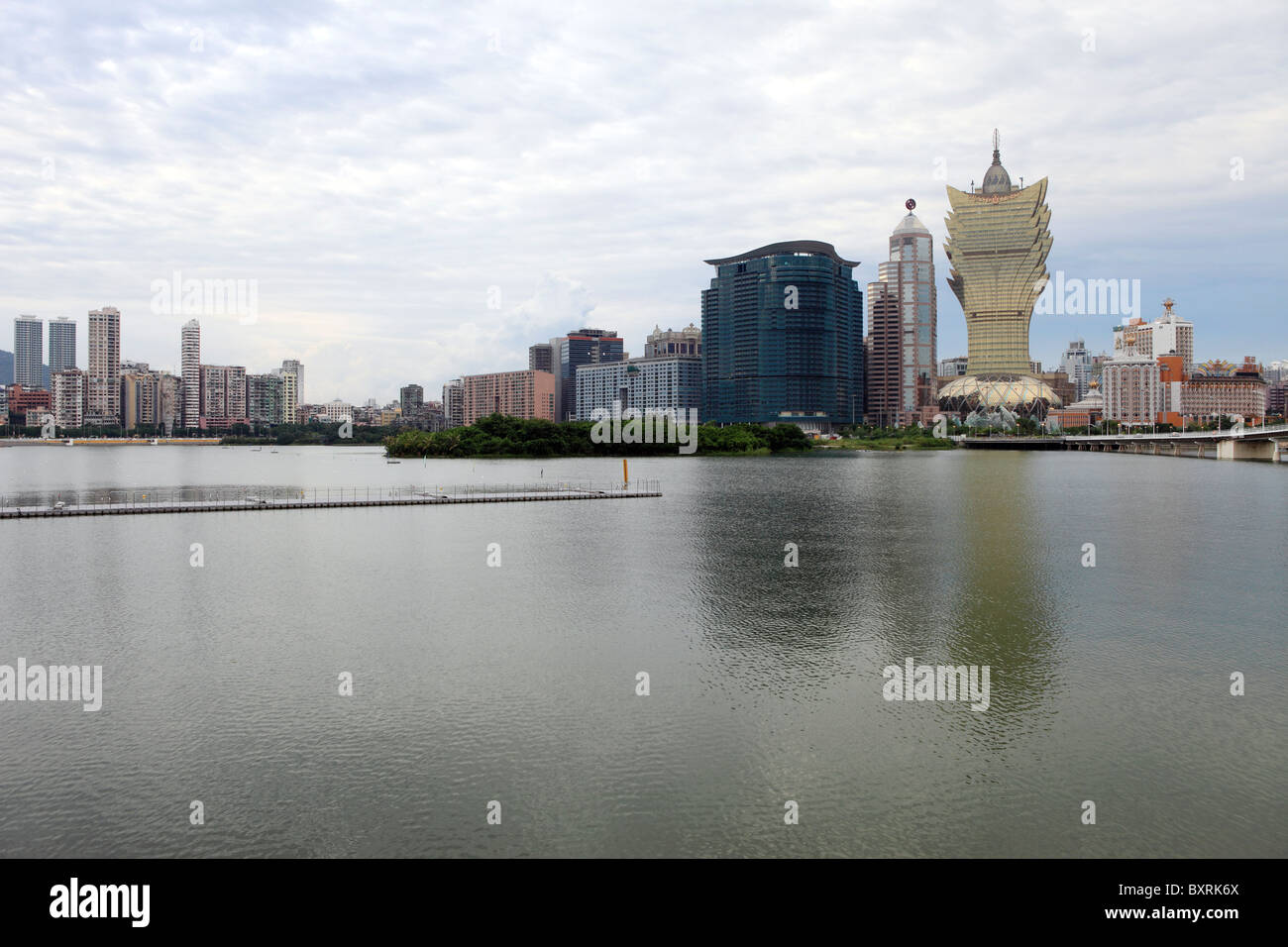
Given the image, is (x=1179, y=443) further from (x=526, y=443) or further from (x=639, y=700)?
(x=639, y=700)

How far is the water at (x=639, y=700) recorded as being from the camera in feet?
43.7

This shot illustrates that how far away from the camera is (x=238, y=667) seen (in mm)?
20641

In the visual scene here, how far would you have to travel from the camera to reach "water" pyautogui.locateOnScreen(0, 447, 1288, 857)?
13.3 meters

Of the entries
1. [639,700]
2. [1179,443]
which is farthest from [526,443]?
[1179,443]

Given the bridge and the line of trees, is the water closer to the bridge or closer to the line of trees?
the line of trees

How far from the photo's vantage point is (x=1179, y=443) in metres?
153

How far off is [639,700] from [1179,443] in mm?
164957

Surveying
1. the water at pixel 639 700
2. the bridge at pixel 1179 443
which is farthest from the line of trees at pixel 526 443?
the water at pixel 639 700

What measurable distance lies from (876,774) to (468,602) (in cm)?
1628

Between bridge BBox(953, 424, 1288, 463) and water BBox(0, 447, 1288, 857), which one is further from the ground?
bridge BBox(953, 424, 1288, 463)

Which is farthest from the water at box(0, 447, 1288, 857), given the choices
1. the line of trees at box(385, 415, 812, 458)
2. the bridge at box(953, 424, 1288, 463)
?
the bridge at box(953, 424, 1288, 463)

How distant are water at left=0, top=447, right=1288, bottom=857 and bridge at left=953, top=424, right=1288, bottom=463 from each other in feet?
313
